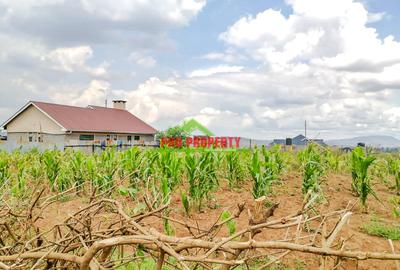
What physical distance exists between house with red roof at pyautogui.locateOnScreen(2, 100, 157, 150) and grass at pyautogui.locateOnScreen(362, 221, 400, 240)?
86.3 feet

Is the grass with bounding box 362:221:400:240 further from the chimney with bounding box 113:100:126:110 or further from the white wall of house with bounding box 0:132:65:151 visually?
the chimney with bounding box 113:100:126:110

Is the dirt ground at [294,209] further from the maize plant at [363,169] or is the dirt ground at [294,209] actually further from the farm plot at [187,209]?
the maize plant at [363,169]

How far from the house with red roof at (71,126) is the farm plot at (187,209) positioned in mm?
19904

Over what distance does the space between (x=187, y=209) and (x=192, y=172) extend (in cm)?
86

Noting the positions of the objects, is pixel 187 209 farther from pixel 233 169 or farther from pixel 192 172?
pixel 233 169

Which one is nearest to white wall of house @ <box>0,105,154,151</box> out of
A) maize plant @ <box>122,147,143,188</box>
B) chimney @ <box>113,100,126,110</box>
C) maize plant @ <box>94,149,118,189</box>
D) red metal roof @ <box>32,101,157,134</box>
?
red metal roof @ <box>32,101,157,134</box>

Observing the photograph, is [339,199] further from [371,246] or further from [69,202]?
[69,202]

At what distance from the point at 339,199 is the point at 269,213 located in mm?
6665

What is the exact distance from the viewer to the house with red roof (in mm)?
30494

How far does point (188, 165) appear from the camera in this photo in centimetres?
665

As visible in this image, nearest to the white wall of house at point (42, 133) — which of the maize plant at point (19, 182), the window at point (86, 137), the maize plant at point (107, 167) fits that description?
the window at point (86, 137)

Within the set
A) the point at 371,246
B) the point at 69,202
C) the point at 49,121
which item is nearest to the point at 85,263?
the point at 371,246

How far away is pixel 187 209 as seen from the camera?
5.81m

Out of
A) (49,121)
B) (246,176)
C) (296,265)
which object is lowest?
(296,265)
